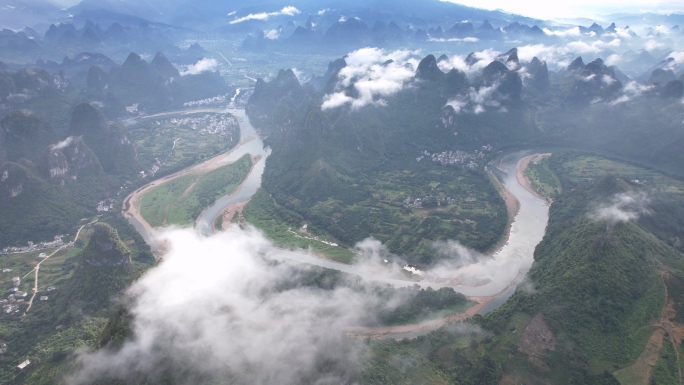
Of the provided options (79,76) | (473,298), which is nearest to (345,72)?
(473,298)

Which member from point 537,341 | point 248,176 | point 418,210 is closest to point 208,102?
point 248,176

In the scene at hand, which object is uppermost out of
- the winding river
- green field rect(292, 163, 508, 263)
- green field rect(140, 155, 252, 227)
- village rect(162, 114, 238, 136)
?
green field rect(292, 163, 508, 263)

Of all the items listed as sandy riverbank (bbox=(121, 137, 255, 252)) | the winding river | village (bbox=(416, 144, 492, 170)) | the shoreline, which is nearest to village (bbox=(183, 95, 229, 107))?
sandy riverbank (bbox=(121, 137, 255, 252))

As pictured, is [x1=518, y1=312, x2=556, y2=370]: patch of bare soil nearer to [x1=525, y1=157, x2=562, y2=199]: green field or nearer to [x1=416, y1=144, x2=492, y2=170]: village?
[x1=525, y1=157, x2=562, y2=199]: green field

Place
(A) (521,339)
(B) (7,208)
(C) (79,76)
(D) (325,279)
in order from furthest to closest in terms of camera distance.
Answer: (C) (79,76)
(B) (7,208)
(D) (325,279)
(A) (521,339)

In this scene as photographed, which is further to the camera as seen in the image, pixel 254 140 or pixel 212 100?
pixel 212 100

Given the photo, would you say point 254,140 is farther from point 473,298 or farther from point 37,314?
point 473,298
